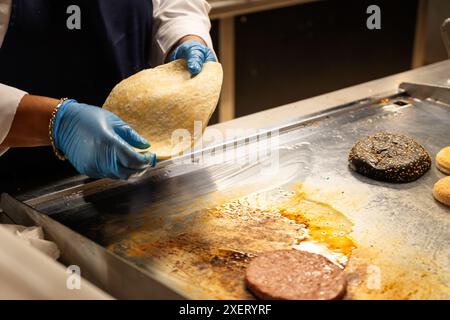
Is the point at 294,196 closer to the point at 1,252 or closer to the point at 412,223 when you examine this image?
the point at 412,223

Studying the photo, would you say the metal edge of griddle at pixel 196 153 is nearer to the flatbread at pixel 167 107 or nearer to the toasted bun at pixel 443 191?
the flatbread at pixel 167 107

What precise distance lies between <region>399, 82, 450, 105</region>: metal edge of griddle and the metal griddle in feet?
0.31

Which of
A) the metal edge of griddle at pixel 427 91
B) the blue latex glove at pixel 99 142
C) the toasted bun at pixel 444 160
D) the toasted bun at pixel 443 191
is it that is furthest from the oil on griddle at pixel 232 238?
the metal edge of griddle at pixel 427 91

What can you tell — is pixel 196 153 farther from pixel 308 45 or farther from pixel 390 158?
pixel 308 45

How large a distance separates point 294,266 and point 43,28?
999 millimetres

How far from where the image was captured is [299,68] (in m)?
4.21

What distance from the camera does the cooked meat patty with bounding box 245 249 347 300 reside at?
1185 mm

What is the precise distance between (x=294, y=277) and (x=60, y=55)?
99 centimetres

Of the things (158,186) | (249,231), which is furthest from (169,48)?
(249,231)

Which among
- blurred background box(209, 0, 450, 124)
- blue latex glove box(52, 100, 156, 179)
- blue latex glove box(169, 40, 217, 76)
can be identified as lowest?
blurred background box(209, 0, 450, 124)

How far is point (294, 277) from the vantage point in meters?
1.24

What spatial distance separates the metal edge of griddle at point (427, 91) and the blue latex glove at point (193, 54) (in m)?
Answer: 0.93

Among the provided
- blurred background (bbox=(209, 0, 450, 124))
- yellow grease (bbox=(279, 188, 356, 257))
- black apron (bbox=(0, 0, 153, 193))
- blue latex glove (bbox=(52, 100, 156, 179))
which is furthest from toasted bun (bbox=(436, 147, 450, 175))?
blurred background (bbox=(209, 0, 450, 124))

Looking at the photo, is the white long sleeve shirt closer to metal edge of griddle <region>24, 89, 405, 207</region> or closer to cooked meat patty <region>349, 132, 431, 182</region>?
metal edge of griddle <region>24, 89, 405, 207</region>
